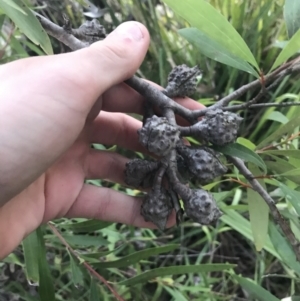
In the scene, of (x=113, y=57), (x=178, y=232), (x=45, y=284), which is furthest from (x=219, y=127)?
(x=178, y=232)

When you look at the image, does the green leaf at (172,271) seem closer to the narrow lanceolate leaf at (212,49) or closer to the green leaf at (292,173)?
the green leaf at (292,173)

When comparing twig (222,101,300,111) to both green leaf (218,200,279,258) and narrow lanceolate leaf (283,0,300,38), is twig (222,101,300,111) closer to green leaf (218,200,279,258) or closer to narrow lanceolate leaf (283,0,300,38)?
narrow lanceolate leaf (283,0,300,38)

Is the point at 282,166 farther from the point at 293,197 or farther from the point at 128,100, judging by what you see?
the point at 128,100

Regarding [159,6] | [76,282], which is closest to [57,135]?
[76,282]

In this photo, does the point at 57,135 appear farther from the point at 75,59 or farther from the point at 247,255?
the point at 247,255

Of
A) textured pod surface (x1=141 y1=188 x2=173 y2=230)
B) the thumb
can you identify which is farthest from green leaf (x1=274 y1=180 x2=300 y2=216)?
the thumb

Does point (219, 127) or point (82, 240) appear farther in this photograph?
point (82, 240)

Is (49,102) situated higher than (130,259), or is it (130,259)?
(49,102)
